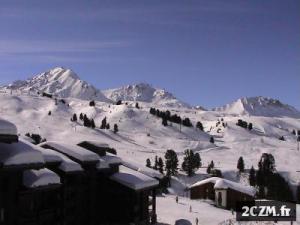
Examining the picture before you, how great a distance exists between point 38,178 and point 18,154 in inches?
110

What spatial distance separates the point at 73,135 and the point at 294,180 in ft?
242

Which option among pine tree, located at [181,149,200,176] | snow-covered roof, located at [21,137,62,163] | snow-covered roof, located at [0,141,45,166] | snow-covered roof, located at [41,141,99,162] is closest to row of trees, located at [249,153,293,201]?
pine tree, located at [181,149,200,176]

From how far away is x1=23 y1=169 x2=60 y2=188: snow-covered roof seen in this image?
105 feet

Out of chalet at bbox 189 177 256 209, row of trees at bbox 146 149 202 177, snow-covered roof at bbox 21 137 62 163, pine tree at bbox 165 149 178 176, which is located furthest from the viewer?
row of trees at bbox 146 149 202 177

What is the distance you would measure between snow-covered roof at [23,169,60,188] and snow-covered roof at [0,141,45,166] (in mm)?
1013

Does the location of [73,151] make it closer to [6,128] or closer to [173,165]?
[6,128]

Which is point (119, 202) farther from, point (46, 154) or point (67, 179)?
point (46, 154)

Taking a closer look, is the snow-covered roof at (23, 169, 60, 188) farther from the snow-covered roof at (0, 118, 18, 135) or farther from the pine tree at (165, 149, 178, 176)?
the pine tree at (165, 149, 178, 176)

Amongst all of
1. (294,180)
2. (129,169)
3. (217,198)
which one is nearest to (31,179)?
(129,169)

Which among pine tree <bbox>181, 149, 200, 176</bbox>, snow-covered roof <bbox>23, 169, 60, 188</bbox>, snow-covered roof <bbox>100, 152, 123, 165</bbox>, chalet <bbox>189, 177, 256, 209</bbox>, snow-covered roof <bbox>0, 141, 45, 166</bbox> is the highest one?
snow-covered roof <bbox>0, 141, 45, 166</bbox>

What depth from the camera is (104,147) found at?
1850 inches

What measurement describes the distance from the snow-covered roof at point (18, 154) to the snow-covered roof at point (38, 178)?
3.32 feet

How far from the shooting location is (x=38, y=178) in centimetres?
3272

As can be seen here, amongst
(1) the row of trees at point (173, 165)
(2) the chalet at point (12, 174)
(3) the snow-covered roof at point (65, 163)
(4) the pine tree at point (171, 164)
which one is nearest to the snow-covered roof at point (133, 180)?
(3) the snow-covered roof at point (65, 163)
